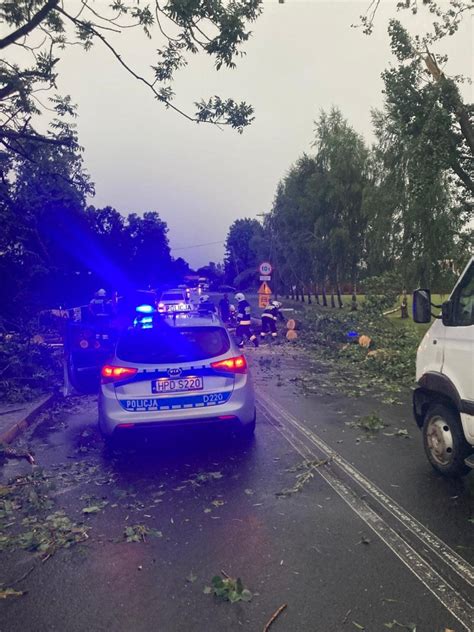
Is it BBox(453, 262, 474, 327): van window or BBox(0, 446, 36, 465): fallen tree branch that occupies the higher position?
BBox(453, 262, 474, 327): van window

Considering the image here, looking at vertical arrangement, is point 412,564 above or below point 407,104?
below

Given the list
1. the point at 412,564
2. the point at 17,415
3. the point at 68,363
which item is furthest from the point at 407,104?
the point at 412,564

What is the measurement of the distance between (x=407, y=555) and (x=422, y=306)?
2369mm

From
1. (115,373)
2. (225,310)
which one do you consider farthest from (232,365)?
(225,310)

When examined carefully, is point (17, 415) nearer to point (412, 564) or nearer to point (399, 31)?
point (412, 564)

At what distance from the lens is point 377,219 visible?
29016 mm

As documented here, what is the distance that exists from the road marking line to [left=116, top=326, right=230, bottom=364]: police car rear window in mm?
1782

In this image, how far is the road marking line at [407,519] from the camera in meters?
3.70

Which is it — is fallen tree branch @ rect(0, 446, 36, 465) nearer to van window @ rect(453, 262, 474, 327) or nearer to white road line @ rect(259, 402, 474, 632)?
white road line @ rect(259, 402, 474, 632)

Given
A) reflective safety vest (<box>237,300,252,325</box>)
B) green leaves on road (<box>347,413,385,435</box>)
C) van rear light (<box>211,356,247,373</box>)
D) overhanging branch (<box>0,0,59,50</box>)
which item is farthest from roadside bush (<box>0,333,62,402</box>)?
reflective safety vest (<box>237,300,252,325</box>)

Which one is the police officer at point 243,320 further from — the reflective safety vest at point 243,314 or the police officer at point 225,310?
the police officer at point 225,310

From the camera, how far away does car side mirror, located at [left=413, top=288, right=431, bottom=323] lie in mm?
5301

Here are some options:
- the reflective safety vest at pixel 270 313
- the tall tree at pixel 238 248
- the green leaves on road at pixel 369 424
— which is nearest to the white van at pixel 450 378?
the green leaves on road at pixel 369 424

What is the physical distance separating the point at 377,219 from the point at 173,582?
27387 mm
